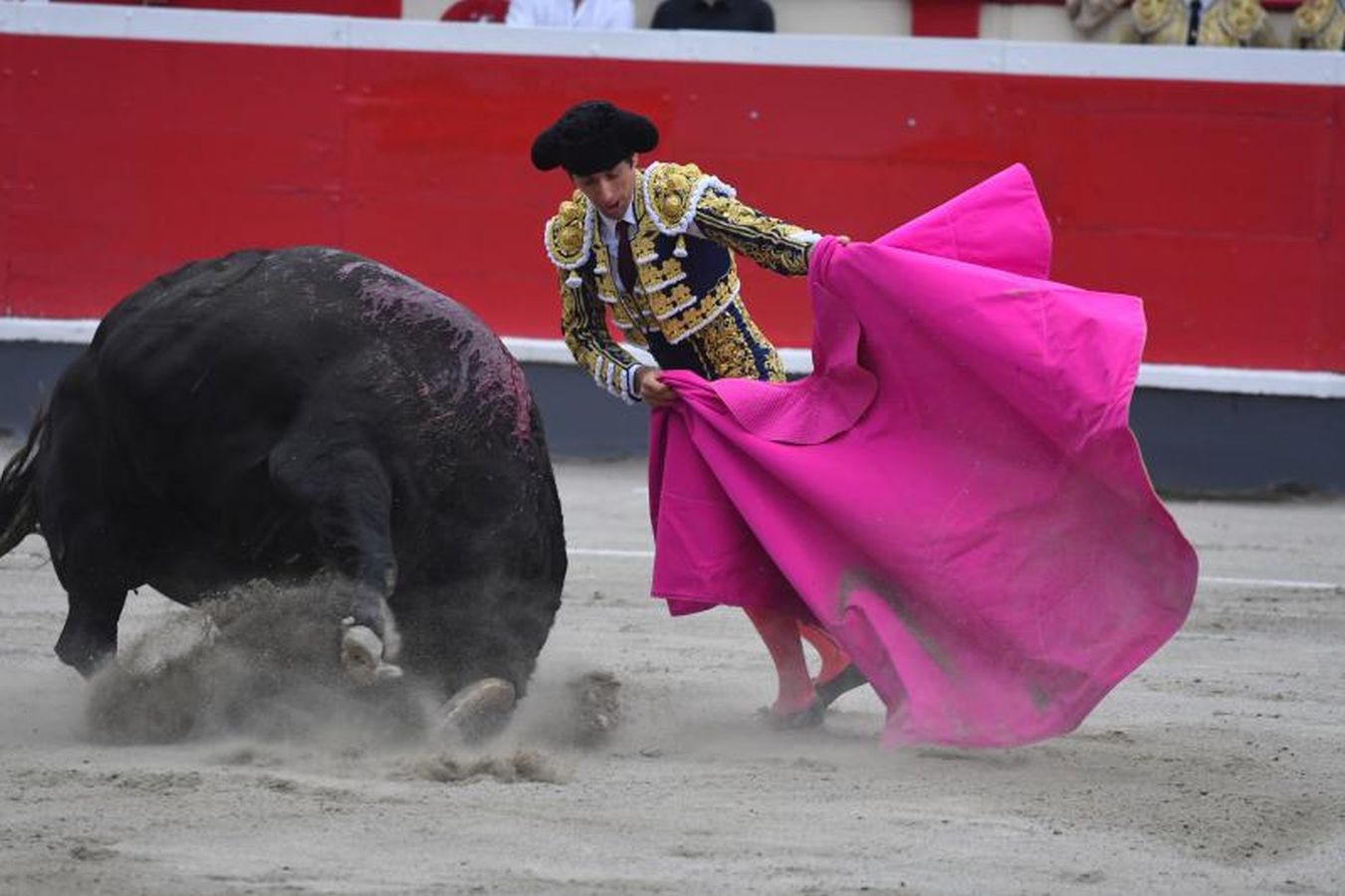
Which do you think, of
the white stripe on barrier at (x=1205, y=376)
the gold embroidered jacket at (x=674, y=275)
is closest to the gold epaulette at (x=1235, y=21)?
the white stripe on barrier at (x=1205, y=376)

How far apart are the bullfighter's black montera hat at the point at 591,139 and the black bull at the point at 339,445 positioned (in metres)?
0.29

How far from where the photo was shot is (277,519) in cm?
340

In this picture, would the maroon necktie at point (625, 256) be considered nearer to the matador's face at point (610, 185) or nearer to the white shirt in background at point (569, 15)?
the matador's face at point (610, 185)

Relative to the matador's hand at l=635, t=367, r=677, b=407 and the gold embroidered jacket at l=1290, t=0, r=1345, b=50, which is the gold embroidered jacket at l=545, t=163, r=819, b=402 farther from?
the gold embroidered jacket at l=1290, t=0, r=1345, b=50

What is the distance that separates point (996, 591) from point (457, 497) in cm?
82

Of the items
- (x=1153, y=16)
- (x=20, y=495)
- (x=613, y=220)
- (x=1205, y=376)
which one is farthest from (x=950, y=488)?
(x=1153, y=16)

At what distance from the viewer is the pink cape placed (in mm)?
3344

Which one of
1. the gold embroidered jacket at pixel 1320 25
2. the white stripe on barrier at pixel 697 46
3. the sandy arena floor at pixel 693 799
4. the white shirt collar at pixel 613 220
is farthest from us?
the gold embroidered jacket at pixel 1320 25

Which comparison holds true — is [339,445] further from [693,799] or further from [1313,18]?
[1313,18]

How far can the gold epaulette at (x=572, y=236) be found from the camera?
3.78 meters

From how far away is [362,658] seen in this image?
2990 millimetres

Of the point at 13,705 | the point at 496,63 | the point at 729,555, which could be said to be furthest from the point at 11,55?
the point at 729,555

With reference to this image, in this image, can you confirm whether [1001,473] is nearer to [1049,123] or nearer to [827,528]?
[827,528]

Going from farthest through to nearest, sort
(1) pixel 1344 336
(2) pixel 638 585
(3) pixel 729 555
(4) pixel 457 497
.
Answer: (1) pixel 1344 336 → (2) pixel 638 585 → (3) pixel 729 555 → (4) pixel 457 497
